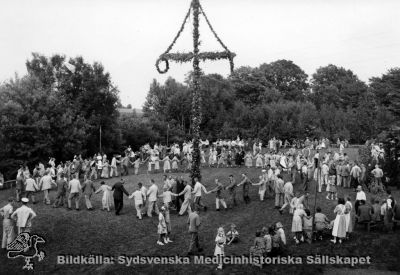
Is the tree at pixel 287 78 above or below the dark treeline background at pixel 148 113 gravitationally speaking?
above

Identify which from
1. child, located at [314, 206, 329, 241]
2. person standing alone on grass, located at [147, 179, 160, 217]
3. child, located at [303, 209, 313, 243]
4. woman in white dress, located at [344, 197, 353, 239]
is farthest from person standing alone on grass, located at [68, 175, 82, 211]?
woman in white dress, located at [344, 197, 353, 239]

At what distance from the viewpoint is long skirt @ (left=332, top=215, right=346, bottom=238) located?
721 inches

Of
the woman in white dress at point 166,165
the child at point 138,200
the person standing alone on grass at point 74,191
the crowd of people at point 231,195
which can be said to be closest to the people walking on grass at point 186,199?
the crowd of people at point 231,195

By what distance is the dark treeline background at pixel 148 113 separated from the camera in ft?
140

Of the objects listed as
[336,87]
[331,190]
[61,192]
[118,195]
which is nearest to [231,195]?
[331,190]

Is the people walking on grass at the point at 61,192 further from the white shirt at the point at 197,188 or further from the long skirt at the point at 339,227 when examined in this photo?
the long skirt at the point at 339,227

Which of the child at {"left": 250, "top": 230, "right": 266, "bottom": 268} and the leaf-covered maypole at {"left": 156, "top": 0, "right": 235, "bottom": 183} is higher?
the leaf-covered maypole at {"left": 156, "top": 0, "right": 235, "bottom": 183}

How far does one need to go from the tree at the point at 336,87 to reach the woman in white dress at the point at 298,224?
55539mm

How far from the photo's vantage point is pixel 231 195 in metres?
24.4

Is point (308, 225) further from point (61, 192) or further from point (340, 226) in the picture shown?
point (61, 192)

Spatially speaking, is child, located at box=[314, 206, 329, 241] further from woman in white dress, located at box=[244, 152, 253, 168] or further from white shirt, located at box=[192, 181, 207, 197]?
woman in white dress, located at box=[244, 152, 253, 168]

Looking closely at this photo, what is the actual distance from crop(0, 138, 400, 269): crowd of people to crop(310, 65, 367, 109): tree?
151ft

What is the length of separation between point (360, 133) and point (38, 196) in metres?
37.3

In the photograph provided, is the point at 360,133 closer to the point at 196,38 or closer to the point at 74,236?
the point at 196,38
